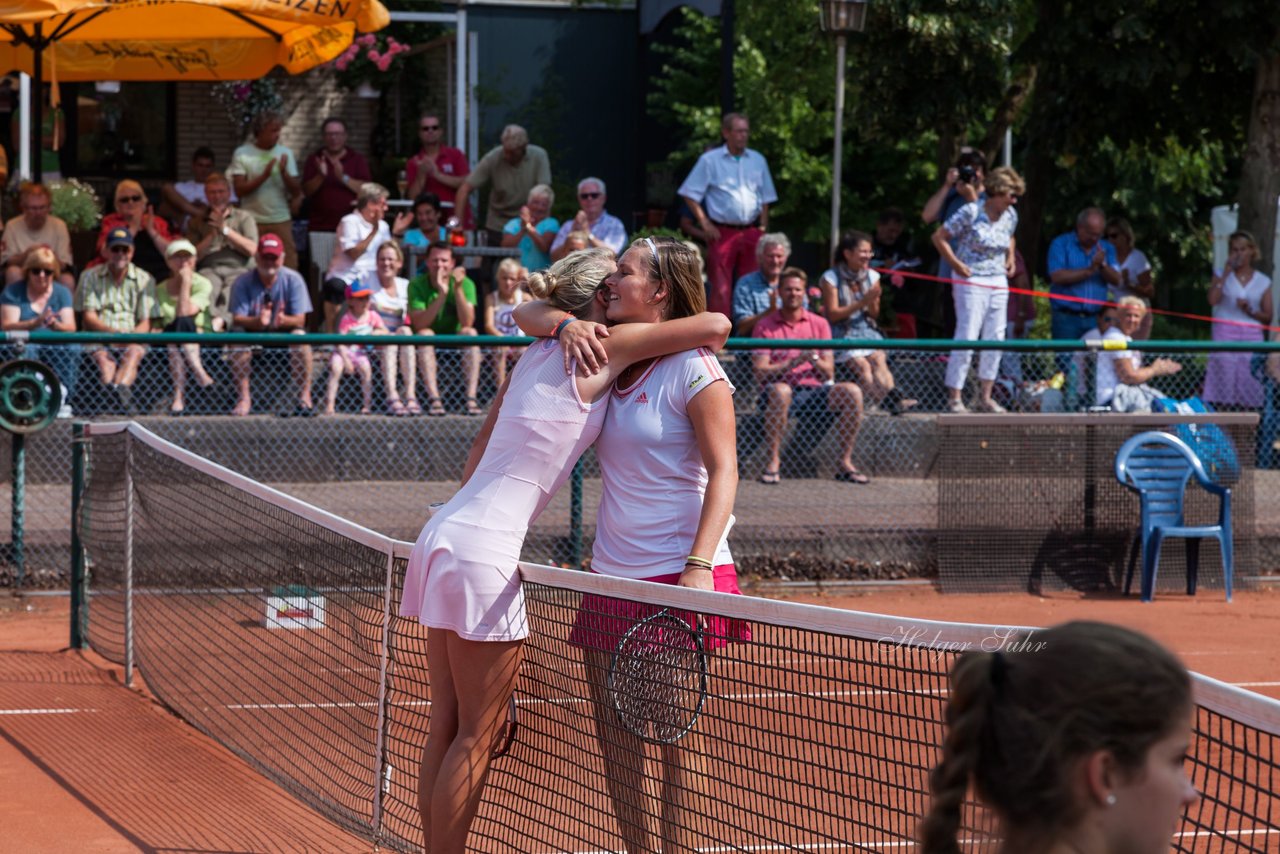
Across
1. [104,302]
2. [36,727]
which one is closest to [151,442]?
[36,727]

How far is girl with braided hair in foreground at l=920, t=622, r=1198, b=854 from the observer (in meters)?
1.98

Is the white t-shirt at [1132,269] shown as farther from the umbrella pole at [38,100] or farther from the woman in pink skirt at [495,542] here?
the woman in pink skirt at [495,542]

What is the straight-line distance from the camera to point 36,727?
7414mm

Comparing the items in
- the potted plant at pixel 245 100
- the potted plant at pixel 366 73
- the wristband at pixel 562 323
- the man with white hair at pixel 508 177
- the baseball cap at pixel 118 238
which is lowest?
the wristband at pixel 562 323

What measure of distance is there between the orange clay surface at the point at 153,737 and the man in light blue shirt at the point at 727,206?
406cm

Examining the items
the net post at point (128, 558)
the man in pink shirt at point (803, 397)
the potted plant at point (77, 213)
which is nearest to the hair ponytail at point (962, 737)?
the net post at point (128, 558)

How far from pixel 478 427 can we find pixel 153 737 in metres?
3.56

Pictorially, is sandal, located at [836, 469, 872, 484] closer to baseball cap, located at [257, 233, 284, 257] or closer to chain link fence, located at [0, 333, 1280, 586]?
chain link fence, located at [0, 333, 1280, 586]

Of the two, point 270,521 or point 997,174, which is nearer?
point 270,521

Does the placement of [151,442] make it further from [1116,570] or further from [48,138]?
[48,138]

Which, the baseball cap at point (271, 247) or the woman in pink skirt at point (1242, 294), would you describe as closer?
the baseball cap at point (271, 247)

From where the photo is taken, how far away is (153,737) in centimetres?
728

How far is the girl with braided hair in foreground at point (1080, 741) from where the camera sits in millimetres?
1980

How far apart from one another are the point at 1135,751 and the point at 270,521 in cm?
701
